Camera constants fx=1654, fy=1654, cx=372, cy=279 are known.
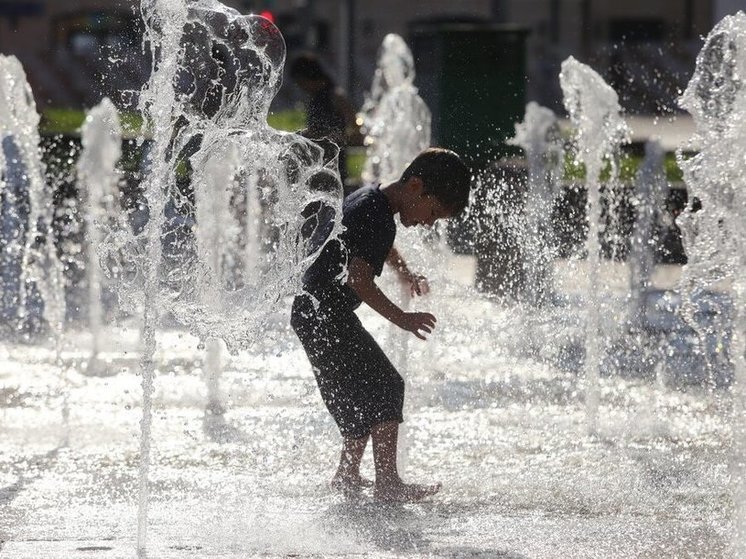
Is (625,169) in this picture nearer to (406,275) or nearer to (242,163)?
(242,163)

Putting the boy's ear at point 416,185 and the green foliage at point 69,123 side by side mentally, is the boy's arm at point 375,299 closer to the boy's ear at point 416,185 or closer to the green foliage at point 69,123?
the boy's ear at point 416,185

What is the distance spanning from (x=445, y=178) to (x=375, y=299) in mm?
417

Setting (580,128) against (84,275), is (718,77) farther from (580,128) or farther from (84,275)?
(84,275)

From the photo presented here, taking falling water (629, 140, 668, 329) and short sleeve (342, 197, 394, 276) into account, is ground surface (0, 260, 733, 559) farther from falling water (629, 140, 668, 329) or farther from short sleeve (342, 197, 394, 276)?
falling water (629, 140, 668, 329)

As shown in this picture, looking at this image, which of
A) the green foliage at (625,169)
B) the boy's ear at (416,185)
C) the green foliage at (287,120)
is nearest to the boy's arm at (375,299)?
the boy's ear at (416,185)

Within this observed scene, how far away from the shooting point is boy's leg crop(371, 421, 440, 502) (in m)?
4.99

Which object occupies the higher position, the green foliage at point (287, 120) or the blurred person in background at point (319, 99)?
the blurred person in background at point (319, 99)

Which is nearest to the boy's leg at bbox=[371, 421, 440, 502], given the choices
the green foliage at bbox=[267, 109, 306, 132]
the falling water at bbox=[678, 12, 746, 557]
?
the falling water at bbox=[678, 12, 746, 557]

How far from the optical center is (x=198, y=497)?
16.5 feet

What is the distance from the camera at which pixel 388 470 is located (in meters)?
5.00

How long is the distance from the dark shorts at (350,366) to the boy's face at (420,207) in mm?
353

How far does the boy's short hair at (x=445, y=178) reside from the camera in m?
4.88

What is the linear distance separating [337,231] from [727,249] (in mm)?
1159

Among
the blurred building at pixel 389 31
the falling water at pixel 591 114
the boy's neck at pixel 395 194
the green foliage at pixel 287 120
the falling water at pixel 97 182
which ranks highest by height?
the boy's neck at pixel 395 194
